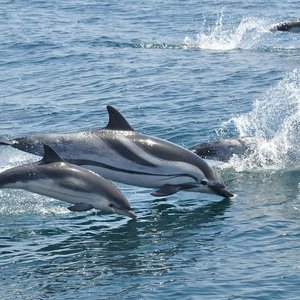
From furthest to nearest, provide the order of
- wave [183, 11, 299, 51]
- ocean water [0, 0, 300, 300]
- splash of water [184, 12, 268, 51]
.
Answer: splash of water [184, 12, 268, 51] → wave [183, 11, 299, 51] → ocean water [0, 0, 300, 300]

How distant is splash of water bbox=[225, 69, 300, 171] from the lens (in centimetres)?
2069

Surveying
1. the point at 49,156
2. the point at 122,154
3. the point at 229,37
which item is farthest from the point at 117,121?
the point at 229,37

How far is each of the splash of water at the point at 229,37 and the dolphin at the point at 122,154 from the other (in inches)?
704

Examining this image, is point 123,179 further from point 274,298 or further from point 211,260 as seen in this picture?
point 274,298

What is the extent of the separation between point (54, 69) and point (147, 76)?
10.6ft

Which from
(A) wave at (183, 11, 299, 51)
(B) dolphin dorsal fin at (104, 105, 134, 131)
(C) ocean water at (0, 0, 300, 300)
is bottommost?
(C) ocean water at (0, 0, 300, 300)

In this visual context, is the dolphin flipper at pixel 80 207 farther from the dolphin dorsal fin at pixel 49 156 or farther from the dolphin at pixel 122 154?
the dolphin at pixel 122 154

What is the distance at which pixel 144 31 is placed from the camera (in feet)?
125

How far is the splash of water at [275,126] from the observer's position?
2069 centimetres

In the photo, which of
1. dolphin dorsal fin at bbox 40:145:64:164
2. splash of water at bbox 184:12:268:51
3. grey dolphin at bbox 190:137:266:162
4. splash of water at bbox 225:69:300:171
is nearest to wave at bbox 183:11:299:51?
splash of water at bbox 184:12:268:51

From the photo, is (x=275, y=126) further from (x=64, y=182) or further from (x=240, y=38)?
(x=240, y=38)

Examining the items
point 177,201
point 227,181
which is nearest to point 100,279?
point 177,201

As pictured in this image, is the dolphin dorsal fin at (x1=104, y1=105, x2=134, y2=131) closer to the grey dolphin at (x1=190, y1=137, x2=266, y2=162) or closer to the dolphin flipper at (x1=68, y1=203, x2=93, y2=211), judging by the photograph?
the dolphin flipper at (x1=68, y1=203, x2=93, y2=211)

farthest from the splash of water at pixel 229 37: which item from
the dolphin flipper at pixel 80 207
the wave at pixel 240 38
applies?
the dolphin flipper at pixel 80 207
